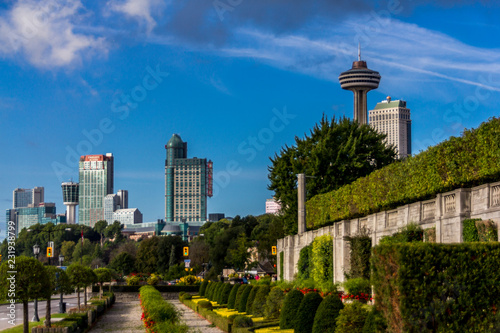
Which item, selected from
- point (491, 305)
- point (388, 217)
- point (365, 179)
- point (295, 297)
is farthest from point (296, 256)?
point (491, 305)

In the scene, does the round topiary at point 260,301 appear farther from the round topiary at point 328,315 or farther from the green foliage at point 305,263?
the round topiary at point 328,315

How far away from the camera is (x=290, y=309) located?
77.9 feet

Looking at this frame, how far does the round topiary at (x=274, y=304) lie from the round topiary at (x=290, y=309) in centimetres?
596

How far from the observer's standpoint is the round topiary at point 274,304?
99.2ft

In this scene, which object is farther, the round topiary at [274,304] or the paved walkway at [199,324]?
the paved walkway at [199,324]

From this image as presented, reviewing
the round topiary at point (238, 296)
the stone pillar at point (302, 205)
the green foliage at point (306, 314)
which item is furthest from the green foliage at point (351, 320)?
the stone pillar at point (302, 205)

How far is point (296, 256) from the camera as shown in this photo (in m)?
50.7

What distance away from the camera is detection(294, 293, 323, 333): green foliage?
885 inches

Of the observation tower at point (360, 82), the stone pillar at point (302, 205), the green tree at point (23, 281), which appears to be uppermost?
the observation tower at point (360, 82)

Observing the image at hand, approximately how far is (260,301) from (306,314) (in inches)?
420

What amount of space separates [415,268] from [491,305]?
6.19 feet

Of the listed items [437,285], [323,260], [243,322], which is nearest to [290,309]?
[243,322]

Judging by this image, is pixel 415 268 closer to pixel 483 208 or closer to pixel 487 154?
pixel 483 208

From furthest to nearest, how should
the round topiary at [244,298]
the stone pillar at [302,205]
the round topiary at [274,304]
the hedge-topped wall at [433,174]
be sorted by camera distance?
the stone pillar at [302,205] < the round topiary at [244,298] < the round topiary at [274,304] < the hedge-topped wall at [433,174]
